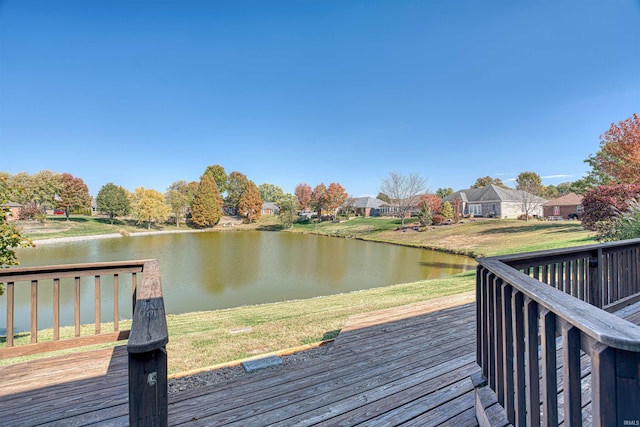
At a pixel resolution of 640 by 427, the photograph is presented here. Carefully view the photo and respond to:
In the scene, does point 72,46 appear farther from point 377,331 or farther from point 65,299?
point 377,331

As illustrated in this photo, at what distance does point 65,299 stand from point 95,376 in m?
7.60

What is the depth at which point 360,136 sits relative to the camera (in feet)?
70.6

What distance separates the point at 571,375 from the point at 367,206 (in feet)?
145

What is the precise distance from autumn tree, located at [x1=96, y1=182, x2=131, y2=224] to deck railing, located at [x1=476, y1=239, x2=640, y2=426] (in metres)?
42.4

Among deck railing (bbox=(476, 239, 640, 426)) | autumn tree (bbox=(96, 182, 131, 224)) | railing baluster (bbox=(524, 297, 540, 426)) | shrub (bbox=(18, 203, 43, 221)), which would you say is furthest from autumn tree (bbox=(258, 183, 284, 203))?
railing baluster (bbox=(524, 297, 540, 426))

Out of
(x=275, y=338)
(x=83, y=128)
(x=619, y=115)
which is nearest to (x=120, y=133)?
(x=83, y=128)

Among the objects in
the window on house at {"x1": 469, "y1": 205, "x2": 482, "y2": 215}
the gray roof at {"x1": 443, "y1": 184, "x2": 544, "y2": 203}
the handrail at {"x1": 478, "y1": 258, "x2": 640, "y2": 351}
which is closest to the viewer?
the handrail at {"x1": 478, "y1": 258, "x2": 640, "y2": 351}

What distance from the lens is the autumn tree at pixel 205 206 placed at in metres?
35.2

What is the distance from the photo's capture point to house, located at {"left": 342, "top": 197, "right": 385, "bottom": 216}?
43.5 m

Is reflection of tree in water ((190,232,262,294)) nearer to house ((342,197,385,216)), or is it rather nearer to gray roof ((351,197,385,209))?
house ((342,197,385,216))

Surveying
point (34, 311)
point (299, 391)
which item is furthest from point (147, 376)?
point (34, 311)

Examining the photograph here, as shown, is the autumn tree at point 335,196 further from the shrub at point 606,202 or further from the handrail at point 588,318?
the handrail at point 588,318

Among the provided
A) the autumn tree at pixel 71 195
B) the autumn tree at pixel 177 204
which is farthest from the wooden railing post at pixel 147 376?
the autumn tree at pixel 71 195

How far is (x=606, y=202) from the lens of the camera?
31.1ft
